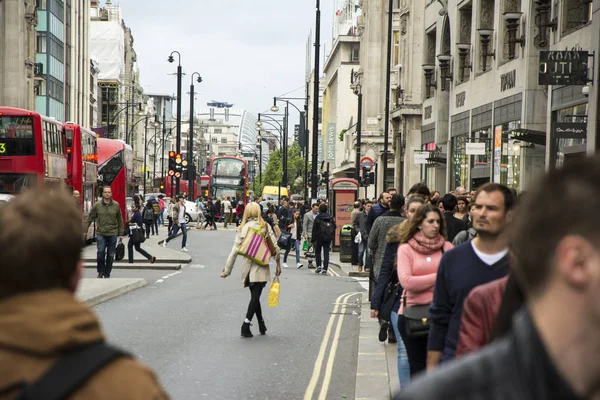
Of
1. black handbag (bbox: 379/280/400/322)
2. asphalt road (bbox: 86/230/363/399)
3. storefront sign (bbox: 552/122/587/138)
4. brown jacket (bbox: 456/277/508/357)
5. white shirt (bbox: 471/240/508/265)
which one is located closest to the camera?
brown jacket (bbox: 456/277/508/357)

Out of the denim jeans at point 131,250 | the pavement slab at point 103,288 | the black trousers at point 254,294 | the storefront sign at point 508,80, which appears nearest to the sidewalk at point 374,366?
the black trousers at point 254,294

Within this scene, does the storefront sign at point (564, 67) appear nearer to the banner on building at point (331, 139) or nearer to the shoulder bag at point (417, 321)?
the shoulder bag at point (417, 321)

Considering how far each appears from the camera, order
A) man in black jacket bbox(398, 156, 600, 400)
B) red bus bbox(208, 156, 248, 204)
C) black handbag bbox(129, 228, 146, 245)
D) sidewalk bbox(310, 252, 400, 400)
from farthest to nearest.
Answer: red bus bbox(208, 156, 248, 204) → black handbag bbox(129, 228, 146, 245) → sidewalk bbox(310, 252, 400, 400) → man in black jacket bbox(398, 156, 600, 400)

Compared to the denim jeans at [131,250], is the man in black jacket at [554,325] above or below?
above

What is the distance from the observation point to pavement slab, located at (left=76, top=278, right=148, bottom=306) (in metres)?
16.1

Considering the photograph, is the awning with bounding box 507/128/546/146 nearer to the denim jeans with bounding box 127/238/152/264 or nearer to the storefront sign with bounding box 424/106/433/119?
the denim jeans with bounding box 127/238/152/264

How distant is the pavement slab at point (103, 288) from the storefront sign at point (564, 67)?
8.01 meters

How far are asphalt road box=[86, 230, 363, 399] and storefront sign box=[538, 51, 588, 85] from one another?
16.8 ft

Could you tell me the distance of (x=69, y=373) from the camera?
82.1 inches

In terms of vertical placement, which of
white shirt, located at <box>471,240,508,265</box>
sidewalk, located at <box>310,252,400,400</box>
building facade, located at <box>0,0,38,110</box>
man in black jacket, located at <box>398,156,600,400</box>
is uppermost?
building facade, located at <box>0,0,38,110</box>

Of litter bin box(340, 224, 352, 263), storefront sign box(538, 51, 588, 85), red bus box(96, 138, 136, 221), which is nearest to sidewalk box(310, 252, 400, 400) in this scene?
storefront sign box(538, 51, 588, 85)

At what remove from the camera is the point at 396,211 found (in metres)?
11.3

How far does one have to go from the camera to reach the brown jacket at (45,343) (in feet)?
7.02

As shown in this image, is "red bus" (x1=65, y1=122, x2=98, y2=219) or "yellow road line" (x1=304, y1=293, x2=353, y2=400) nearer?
"yellow road line" (x1=304, y1=293, x2=353, y2=400)
